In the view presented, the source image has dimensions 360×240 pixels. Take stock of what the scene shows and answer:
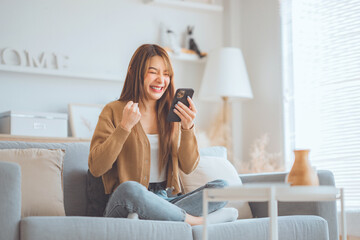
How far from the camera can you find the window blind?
3.44m

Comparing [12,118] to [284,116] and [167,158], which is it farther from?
[284,116]

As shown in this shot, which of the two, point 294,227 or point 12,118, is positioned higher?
point 12,118

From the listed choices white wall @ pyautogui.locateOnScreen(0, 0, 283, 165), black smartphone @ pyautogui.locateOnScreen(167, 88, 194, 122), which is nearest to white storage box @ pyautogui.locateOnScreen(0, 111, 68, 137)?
white wall @ pyautogui.locateOnScreen(0, 0, 283, 165)

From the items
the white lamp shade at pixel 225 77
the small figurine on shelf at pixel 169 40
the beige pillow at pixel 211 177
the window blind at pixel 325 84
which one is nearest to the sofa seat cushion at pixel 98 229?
the beige pillow at pixel 211 177

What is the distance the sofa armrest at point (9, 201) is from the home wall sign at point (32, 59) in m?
2.21

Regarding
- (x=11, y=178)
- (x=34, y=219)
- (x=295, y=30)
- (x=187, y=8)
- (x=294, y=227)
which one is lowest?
(x=294, y=227)

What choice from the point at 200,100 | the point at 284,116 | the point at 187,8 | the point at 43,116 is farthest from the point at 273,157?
the point at 43,116

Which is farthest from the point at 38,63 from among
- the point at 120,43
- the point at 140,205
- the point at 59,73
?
the point at 140,205

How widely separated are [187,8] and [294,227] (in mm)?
2688

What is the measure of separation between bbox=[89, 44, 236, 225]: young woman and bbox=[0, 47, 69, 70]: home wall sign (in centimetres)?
166

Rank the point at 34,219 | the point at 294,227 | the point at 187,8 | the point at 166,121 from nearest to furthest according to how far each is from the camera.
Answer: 1. the point at 34,219
2. the point at 294,227
3. the point at 166,121
4. the point at 187,8

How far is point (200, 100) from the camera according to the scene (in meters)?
4.48

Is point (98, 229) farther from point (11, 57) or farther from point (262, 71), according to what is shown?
point (262, 71)

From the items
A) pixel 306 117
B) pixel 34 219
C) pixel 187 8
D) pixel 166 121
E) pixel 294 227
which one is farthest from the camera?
pixel 187 8
